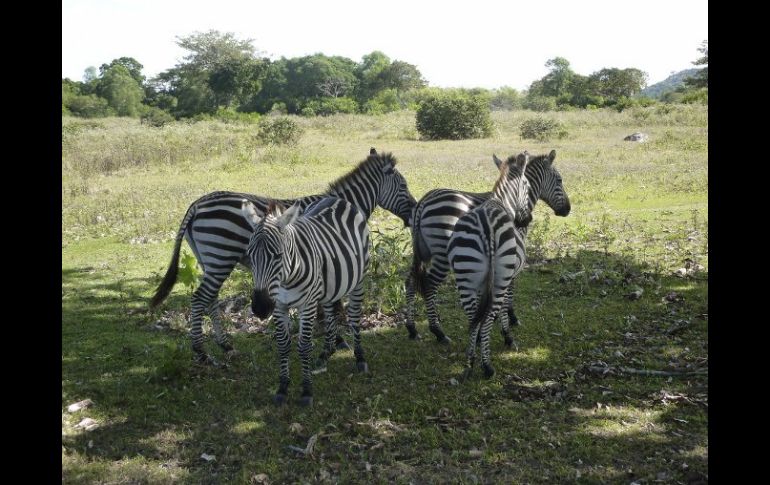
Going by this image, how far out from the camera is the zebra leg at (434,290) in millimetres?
7250

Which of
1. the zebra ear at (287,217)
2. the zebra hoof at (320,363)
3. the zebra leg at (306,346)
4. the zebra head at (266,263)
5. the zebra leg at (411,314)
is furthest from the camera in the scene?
the zebra leg at (411,314)

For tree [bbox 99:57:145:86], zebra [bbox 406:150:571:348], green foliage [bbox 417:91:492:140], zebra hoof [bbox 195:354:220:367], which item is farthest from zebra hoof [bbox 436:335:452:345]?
tree [bbox 99:57:145:86]

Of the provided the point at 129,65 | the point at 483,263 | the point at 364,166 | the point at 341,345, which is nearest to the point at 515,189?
the point at 483,263

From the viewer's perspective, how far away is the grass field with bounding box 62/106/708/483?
15.6 ft

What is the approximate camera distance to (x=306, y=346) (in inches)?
226

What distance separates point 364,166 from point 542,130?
24.8m

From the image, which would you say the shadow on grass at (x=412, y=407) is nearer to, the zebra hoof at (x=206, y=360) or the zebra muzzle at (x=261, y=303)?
the zebra hoof at (x=206, y=360)

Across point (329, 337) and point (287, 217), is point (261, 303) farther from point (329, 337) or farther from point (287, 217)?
point (329, 337)

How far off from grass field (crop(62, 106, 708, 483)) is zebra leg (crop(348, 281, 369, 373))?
244 millimetres

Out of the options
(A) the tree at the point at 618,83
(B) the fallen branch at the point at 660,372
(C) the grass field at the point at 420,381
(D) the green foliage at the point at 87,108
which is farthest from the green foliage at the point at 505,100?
(B) the fallen branch at the point at 660,372

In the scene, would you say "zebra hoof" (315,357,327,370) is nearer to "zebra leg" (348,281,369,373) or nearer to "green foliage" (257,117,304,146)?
"zebra leg" (348,281,369,373)

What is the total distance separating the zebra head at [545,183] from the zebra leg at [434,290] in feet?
6.55
